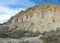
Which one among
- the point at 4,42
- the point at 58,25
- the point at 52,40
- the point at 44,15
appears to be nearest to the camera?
the point at 4,42

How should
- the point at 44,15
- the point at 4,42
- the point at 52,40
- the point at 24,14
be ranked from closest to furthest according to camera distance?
the point at 4,42 < the point at 52,40 < the point at 44,15 < the point at 24,14

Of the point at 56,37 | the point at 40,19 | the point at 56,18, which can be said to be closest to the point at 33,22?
the point at 40,19

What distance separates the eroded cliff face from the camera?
4172cm

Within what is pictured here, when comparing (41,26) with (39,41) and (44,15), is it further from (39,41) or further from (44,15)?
Result: (39,41)

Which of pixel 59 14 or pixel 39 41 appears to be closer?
pixel 39 41

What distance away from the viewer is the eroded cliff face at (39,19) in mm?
41719

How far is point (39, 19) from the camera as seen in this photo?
1742 inches

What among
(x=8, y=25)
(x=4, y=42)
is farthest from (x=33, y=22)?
(x=4, y=42)

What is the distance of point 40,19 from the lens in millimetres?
44188

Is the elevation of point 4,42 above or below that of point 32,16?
below

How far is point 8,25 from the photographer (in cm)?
5012

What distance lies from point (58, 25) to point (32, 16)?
6.35 meters

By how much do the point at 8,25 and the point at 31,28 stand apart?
8.62 m

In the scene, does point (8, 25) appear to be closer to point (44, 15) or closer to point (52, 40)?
point (44, 15)
